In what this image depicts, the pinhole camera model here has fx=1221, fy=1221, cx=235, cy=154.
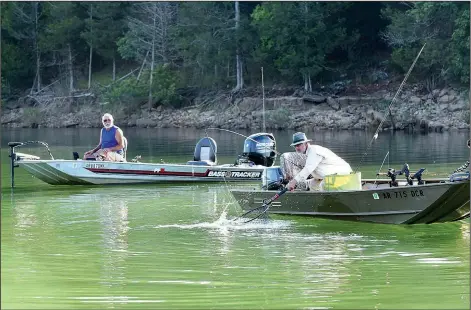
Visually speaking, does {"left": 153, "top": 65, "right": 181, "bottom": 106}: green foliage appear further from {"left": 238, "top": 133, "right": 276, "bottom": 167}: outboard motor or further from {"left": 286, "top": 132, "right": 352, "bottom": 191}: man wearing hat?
{"left": 286, "top": 132, "right": 352, "bottom": 191}: man wearing hat

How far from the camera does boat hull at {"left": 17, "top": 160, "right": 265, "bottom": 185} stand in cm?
2709

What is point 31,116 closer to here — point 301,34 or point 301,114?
point 301,34

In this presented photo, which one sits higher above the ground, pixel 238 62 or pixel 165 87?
pixel 238 62

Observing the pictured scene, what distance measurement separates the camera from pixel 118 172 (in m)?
27.3

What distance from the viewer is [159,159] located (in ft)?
120

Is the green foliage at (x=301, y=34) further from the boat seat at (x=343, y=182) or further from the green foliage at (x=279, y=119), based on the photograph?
the boat seat at (x=343, y=182)

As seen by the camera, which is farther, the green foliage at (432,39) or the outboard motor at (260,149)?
the green foliage at (432,39)

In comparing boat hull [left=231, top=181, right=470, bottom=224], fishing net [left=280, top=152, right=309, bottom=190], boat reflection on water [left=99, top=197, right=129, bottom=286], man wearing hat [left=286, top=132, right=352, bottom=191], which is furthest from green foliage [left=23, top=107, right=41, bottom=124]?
man wearing hat [left=286, top=132, right=352, bottom=191]

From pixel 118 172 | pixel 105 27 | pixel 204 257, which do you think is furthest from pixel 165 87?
pixel 204 257

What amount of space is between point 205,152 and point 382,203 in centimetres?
948

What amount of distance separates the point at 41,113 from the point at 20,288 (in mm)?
61941

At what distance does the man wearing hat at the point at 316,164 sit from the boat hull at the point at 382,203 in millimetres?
309

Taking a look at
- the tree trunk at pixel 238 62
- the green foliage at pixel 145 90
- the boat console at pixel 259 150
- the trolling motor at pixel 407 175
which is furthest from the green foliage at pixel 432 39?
the trolling motor at pixel 407 175

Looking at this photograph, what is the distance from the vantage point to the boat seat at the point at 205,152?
27594mm
